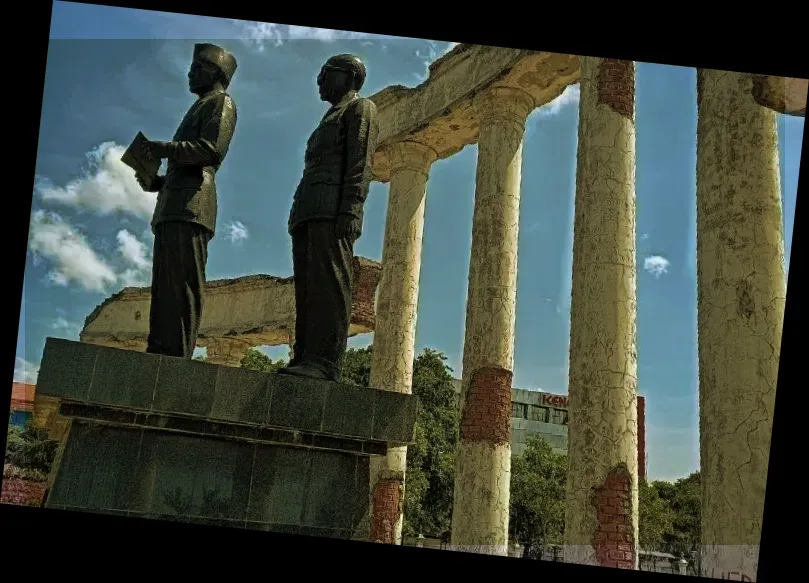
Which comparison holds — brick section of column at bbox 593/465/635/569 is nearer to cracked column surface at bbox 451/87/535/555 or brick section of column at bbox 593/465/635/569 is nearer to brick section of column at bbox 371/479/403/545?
cracked column surface at bbox 451/87/535/555

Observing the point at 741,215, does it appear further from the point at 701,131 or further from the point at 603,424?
the point at 603,424

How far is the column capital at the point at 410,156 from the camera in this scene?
2203 cm

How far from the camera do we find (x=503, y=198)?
716 inches

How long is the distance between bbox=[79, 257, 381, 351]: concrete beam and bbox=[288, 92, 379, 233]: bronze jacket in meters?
16.0

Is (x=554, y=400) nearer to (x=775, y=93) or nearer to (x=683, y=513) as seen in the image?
(x=683, y=513)

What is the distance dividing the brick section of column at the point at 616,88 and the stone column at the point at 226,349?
17.5 meters

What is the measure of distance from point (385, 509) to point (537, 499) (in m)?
28.1

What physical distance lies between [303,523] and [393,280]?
585 inches

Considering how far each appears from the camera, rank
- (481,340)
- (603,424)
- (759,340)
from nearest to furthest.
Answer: (759,340)
(603,424)
(481,340)

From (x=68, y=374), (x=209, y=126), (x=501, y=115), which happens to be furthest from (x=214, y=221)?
(x=501, y=115)

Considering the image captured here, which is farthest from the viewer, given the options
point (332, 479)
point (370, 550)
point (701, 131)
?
point (701, 131)

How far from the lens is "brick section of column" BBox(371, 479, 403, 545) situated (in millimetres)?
19250

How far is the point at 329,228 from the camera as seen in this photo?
24.7 ft

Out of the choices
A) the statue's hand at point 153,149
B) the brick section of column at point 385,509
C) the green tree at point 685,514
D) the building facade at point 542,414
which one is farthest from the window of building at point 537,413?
the statue's hand at point 153,149
